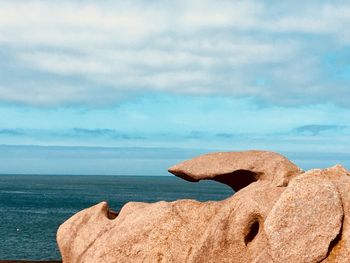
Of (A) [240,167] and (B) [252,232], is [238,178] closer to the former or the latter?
(A) [240,167]

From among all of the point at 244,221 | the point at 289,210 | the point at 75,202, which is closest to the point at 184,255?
the point at 244,221

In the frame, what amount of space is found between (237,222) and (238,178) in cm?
508

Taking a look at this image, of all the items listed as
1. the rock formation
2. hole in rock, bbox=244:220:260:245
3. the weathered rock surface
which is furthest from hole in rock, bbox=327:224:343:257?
the weathered rock surface

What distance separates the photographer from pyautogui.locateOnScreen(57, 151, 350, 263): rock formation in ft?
61.2

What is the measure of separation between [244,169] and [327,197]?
6598 millimetres

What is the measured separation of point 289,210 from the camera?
1894cm

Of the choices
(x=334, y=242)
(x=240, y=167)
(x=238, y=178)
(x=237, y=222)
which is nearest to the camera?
(x=334, y=242)

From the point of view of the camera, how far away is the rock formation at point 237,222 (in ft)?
61.2

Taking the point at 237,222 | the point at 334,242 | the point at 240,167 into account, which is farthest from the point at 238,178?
the point at 334,242

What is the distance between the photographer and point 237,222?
69.9ft

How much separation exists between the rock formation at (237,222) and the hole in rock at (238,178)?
4 centimetres

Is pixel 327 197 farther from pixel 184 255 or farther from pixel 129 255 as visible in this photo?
pixel 129 255

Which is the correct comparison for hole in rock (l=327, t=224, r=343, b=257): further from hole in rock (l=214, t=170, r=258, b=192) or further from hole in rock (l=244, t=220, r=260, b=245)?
hole in rock (l=214, t=170, r=258, b=192)

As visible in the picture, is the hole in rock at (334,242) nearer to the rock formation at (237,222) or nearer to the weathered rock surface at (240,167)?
the rock formation at (237,222)
